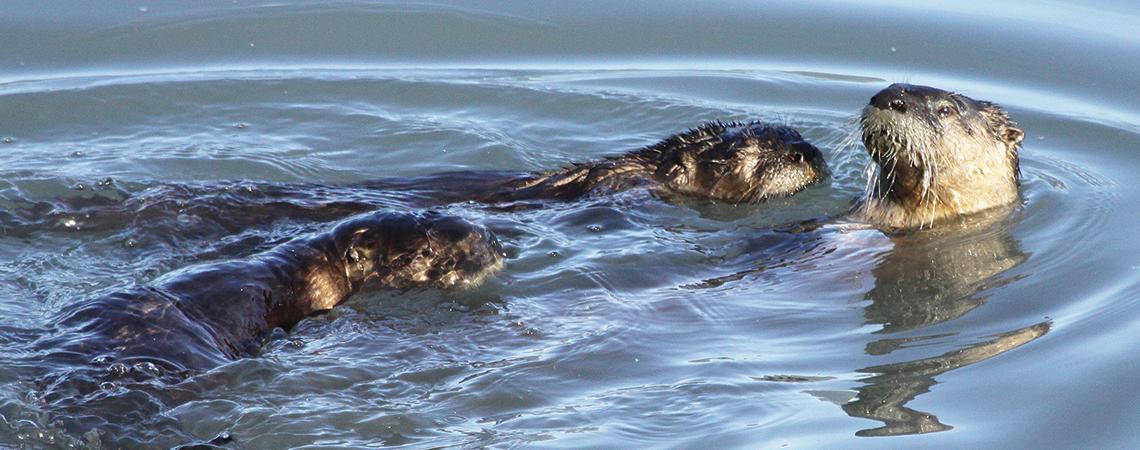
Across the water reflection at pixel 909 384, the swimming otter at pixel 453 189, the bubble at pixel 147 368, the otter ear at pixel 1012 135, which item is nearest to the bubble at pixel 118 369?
the bubble at pixel 147 368

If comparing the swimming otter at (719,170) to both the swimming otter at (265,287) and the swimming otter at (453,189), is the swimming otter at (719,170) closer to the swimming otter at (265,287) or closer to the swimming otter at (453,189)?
the swimming otter at (453,189)

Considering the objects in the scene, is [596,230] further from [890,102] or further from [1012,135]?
[1012,135]

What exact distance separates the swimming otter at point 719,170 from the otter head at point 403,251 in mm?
1833

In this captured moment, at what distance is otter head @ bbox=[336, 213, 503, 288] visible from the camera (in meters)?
6.31

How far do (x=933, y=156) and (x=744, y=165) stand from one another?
114cm

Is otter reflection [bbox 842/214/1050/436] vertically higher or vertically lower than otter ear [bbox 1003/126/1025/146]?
lower

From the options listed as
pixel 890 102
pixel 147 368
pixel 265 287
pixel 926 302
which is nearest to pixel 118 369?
pixel 147 368

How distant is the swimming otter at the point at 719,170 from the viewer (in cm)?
826

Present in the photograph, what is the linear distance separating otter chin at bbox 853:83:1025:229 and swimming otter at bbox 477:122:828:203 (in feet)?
1.81

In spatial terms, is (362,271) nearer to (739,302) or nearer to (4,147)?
(739,302)

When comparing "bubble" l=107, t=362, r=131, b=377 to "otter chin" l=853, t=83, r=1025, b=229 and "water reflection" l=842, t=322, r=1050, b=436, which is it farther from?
"otter chin" l=853, t=83, r=1025, b=229

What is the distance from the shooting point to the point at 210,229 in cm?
730

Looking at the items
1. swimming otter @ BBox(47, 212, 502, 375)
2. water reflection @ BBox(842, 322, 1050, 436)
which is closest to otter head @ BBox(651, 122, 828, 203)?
swimming otter @ BBox(47, 212, 502, 375)

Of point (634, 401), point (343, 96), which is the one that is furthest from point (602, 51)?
point (634, 401)
